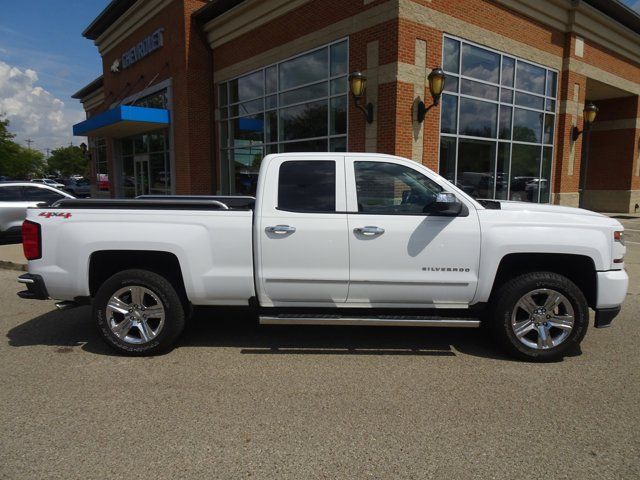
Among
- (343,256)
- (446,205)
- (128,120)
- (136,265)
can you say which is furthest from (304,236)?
(128,120)

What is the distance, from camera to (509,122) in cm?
1322

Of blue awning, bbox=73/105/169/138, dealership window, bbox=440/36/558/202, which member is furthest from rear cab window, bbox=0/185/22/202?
dealership window, bbox=440/36/558/202

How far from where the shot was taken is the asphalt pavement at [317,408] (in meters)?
2.66

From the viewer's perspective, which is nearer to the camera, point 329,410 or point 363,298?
point 329,410

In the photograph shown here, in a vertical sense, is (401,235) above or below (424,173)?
below

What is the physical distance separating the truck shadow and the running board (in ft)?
1.43

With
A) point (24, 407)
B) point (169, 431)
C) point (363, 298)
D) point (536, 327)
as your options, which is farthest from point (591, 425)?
point (24, 407)

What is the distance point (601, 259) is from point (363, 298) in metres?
2.23

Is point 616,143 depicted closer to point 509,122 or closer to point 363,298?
point 509,122

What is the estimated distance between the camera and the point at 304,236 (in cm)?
409

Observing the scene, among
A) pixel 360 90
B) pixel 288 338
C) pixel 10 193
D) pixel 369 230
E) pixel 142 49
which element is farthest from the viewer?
pixel 142 49

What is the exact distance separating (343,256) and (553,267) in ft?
6.91

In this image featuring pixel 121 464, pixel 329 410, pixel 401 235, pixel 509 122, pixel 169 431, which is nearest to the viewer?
pixel 121 464

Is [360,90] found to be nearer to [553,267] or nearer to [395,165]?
[395,165]
